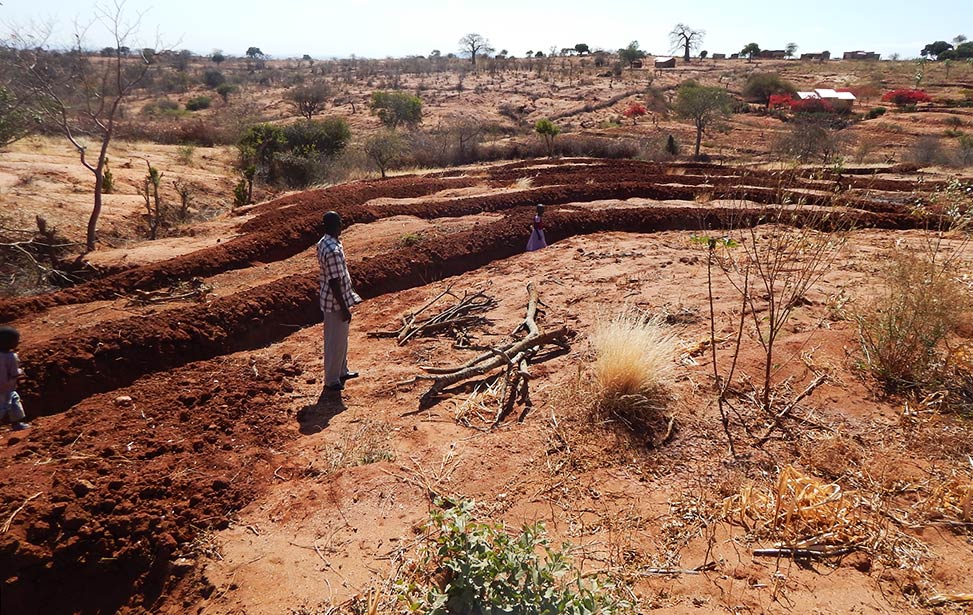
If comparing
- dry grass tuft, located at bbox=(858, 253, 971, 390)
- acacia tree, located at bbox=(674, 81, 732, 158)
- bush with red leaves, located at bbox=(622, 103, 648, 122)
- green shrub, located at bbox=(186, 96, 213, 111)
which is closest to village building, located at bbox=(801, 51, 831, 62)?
bush with red leaves, located at bbox=(622, 103, 648, 122)

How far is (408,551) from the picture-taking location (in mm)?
3014

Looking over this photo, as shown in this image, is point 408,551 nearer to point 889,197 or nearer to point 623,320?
point 623,320

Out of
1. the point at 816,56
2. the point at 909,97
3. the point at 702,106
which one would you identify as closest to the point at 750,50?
the point at 816,56

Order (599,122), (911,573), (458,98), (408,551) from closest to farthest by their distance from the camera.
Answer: (911,573), (408,551), (599,122), (458,98)

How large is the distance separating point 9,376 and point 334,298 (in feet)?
8.64

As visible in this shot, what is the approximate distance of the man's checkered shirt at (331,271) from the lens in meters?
4.86

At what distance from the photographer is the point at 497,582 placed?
2355 millimetres

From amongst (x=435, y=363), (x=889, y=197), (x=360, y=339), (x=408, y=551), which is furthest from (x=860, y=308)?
(x=889, y=197)

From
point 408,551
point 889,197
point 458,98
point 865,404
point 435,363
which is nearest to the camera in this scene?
point 408,551

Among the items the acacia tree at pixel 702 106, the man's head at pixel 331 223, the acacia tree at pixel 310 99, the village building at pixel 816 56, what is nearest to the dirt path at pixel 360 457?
the man's head at pixel 331 223

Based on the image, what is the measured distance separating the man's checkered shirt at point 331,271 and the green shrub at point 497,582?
9.44ft

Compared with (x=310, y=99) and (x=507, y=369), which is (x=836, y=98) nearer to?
(x=310, y=99)

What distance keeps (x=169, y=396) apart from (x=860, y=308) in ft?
21.8

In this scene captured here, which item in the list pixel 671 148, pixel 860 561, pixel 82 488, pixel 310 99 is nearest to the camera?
pixel 860 561
